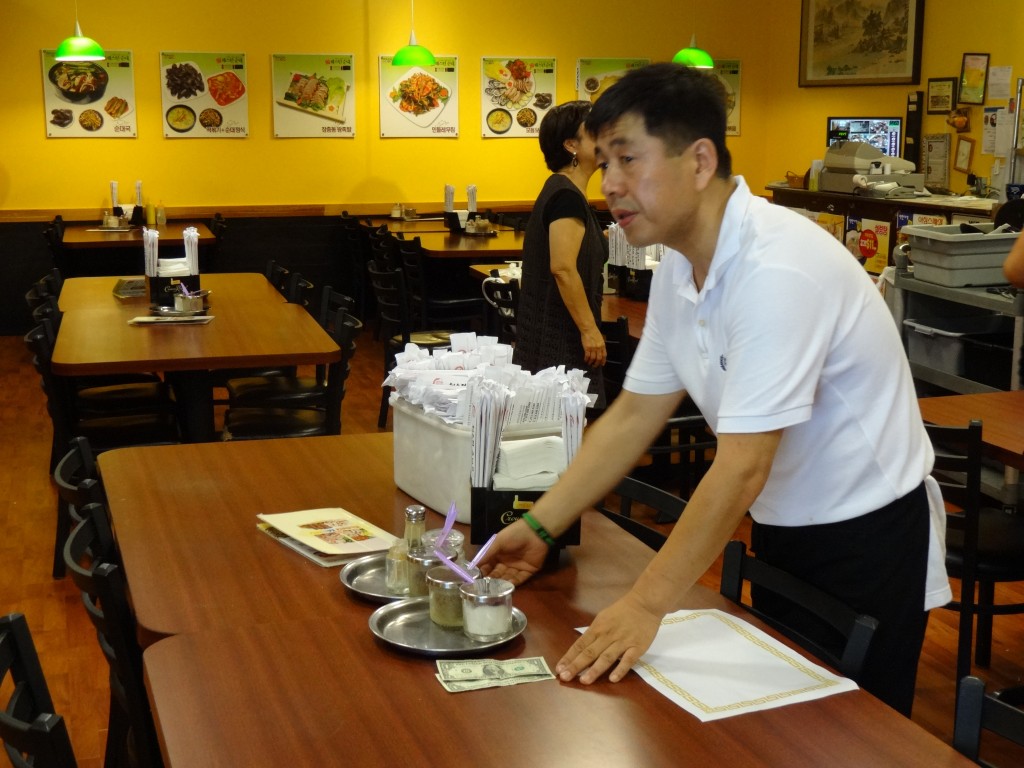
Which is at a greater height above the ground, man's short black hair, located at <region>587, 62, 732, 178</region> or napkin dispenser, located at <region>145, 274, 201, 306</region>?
man's short black hair, located at <region>587, 62, 732, 178</region>

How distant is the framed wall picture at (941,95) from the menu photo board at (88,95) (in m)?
6.24

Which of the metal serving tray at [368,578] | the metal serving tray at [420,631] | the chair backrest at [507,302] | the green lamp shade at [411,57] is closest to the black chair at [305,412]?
the chair backrest at [507,302]

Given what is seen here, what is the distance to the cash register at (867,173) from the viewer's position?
8109 millimetres

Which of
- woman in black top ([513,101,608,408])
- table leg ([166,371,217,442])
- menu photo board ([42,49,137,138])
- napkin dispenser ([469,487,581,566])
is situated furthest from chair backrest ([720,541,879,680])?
menu photo board ([42,49,137,138])

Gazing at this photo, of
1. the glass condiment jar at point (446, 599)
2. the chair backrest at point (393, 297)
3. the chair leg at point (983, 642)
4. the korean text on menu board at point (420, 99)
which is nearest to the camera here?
the glass condiment jar at point (446, 599)

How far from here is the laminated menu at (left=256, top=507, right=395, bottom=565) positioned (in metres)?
2.13

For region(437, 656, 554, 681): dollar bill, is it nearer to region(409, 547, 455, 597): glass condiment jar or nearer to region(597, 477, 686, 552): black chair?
region(409, 547, 455, 597): glass condiment jar

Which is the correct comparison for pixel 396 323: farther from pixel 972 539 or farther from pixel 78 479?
pixel 972 539

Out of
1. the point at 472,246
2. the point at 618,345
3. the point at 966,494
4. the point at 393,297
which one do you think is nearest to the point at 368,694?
the point at 966,494

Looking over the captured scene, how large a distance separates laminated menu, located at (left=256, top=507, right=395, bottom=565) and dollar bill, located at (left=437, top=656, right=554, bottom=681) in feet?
1.65

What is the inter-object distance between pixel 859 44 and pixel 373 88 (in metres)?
4.04

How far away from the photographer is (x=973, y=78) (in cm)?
834

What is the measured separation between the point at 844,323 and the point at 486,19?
8784mm

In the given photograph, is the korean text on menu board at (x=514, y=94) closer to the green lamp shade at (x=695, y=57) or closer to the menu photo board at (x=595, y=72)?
the menu photo board at (x=595, y=72)
